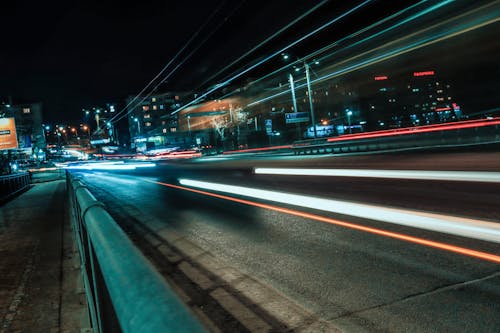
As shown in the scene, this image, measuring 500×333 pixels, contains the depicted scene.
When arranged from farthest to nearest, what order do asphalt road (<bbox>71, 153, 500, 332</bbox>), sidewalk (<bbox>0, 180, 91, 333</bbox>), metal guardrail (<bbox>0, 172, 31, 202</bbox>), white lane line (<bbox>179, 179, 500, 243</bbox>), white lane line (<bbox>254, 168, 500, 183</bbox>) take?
1. metal guardrail (<bbox>0, 172, 31, 202</bbox>)
2. white lane line (<bbox>254, 168, 500, 183</bbox>)
3. white lane line (<bbox>179, 179, 500, 243</bbox>)
4. sidewalk (<bbox>0, 180, 91, 333</bbox>)
5. asphalt road (<bbox>71, 153, 500, 332</bbox>)

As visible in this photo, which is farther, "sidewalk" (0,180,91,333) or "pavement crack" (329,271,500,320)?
"sidewalk" (0,180,91,333)

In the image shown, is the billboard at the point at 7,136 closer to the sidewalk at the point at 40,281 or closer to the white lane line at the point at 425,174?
the sidewalk at the point at 40,281

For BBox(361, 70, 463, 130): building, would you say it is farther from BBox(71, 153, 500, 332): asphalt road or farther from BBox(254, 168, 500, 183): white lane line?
BBox(71, 153, 500, 332): asphalt road

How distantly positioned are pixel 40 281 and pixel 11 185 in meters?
18.7

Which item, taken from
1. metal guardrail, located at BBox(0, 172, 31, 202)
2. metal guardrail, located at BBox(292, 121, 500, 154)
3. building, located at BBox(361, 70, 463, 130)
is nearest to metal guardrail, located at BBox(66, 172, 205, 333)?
metal guardrail, located at BBox(0, 172, 31, 202)

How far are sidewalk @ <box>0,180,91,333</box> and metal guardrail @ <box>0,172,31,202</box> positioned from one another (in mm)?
9519

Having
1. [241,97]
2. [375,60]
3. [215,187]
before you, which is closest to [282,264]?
[215,187]

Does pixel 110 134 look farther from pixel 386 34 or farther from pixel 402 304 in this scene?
pixel 402 304

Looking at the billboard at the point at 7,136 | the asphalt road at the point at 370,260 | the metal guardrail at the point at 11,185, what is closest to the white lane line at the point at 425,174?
the asphalt road at the point at 370,260

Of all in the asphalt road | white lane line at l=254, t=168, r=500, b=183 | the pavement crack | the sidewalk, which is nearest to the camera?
the asphalt road

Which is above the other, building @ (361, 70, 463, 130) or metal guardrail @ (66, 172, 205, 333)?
building @ (361, 70, 463, 130)

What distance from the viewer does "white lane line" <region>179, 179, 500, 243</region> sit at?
6051mm

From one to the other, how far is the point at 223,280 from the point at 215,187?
1048 cm

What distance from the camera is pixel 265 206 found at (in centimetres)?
1068
